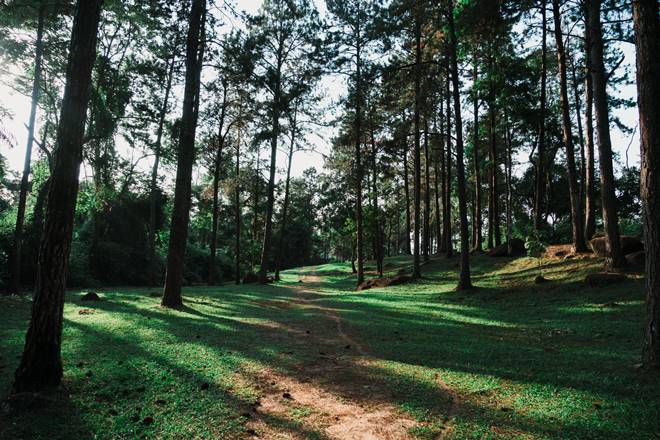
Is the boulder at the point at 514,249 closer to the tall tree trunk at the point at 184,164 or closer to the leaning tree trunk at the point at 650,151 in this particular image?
the leaning tree trunk at the point at 650,151

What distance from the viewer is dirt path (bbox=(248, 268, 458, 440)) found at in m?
3.37

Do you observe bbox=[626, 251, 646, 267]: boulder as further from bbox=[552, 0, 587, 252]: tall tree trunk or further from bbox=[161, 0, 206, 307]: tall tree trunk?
bbox=[161, 0, 206, 307]: tall tree trunk

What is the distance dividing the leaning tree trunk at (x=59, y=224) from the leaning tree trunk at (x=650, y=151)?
272 inches

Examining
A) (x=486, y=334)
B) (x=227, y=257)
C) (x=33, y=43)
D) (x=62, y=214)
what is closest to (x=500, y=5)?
(x=486, y=334)

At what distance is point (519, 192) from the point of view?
39156mm

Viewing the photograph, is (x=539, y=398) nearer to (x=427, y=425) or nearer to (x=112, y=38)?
(x=427, y=425)

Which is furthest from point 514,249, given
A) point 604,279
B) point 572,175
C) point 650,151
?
point 650,151

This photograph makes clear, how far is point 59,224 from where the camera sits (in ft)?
13.3

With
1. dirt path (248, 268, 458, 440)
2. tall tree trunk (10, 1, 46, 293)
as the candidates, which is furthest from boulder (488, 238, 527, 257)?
tall tree trunk (10, 1, 46, 293)

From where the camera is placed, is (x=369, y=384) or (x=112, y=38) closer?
(x=369, y=384)

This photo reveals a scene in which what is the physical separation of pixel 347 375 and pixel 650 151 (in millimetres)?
4913

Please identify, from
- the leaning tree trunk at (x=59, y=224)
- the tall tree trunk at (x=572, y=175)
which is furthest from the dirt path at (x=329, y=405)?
the tall tree trunk at (x=572, y=175)

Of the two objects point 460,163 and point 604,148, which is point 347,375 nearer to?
point 460,163

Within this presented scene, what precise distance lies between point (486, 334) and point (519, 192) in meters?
36.6
